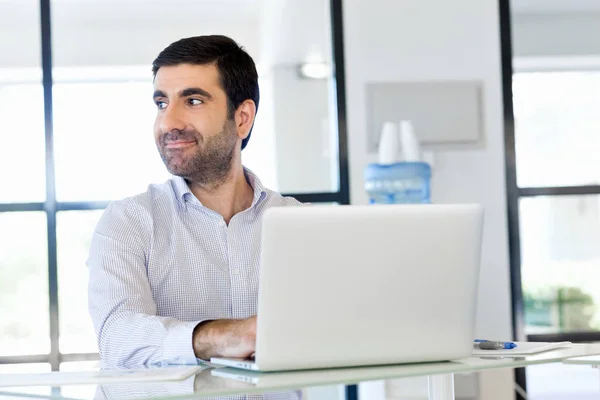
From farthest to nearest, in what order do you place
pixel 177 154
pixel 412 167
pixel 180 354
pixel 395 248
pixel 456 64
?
pixel 456 64
pixel 412 167
pixel 177 154
pixel 180 354
pixel 395 248

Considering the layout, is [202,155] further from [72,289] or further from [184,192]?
[72,289]

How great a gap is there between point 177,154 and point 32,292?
2.31m

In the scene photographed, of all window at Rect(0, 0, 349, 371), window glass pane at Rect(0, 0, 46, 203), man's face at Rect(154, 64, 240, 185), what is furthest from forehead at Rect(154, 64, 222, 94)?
window glass pane at Rect(0, 0, 46, 203)

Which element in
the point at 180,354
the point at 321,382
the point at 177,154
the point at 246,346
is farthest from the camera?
the point at 177,154

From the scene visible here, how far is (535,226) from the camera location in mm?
4594

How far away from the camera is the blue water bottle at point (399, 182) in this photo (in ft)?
13.6

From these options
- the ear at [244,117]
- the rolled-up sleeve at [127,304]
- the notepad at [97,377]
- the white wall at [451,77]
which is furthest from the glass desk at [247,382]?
the white wall at [451,77]

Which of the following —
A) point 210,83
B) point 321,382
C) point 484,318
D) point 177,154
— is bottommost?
point 484,318

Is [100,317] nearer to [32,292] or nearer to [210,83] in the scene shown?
[210,83]

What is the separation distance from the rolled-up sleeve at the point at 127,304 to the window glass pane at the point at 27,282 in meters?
2.23

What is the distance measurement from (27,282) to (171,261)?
2.34 metres

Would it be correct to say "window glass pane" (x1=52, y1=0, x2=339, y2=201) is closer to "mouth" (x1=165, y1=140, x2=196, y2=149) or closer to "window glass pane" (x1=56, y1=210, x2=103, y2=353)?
"window glass pane" (x1=56, y1=210, x2=103, y2=353)

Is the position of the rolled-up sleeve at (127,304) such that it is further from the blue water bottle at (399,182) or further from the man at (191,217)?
the blue water bottle at (399,182)

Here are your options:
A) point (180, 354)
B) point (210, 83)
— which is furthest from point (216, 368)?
point (210, 83)
